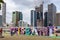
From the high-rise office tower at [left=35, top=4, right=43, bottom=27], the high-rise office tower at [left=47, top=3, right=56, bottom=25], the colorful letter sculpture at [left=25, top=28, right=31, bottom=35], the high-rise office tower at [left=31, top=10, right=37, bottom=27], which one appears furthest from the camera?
the high-rise office tower at [left=47, top=3, right=56, bottom=25]

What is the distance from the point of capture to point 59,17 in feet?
117

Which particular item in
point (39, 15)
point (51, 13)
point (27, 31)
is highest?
point (51, 13)

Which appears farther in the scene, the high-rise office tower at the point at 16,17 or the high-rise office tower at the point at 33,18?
the high-rise office tower at the point at 16,17

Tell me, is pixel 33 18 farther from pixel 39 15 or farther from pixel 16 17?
pixel 16 17

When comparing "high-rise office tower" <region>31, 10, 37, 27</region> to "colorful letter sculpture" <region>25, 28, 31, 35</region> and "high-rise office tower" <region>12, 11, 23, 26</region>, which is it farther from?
"colorful letter sculpture" <region>25, 28, 31, 35</region>

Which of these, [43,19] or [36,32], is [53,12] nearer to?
[43,19]

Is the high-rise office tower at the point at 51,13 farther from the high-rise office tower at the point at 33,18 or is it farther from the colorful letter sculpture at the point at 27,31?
the colorful letter sculpture at the point at 27,31

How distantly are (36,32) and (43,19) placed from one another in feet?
30.1

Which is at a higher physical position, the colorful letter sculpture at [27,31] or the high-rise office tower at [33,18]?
the high-rise office tower at [33,18]

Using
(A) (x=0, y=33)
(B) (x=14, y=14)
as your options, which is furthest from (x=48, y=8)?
(A) (x=0, y=33)

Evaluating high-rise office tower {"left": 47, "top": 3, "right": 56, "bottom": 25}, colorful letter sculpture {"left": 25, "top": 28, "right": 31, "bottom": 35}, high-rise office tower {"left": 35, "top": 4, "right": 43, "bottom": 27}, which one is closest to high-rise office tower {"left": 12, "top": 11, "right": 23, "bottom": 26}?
high-rise office tower {"left": 35, "top": 4, "right": 43, "bottom": 27}

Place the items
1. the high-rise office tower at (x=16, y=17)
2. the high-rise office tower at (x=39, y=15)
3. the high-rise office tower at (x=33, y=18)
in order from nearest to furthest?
the high-rise office tower at (x=39, y=15)
the high-rise office tower at (x=33, y=18)
the high-rise office tower at (x=16, y=17)

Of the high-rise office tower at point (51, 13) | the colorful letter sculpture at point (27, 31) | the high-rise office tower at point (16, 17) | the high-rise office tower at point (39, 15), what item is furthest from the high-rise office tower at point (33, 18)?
the colorful letter sculpture at point (27, 31)

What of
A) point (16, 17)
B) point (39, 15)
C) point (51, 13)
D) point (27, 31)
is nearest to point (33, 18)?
point (39, 15)
